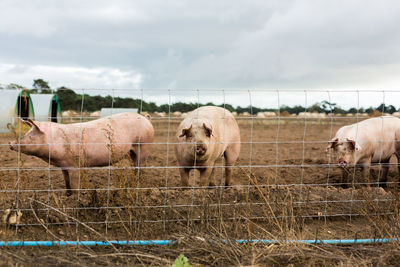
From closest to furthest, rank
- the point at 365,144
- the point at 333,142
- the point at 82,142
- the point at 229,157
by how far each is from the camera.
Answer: the point at 82,142 < the point at 333,142 < the point at 229,157 < the point at 365,144

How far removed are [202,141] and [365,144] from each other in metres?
3.66

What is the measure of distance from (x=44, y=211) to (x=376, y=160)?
6.51m

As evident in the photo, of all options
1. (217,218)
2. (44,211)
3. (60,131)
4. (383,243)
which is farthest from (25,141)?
(383,243)

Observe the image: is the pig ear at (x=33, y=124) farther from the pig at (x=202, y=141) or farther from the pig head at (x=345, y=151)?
the pig head at (x=345, y=151)

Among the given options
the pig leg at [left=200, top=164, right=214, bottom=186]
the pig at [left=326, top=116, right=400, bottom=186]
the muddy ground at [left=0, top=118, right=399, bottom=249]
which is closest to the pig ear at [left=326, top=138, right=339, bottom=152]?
the pig at [left=326, top=116, right=400, bottom=186]

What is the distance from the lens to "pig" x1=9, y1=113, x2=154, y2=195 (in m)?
5.52

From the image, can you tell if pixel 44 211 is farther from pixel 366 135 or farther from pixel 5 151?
pixel 5 151

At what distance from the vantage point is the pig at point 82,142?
5.52m

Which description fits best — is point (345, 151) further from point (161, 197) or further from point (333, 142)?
point (161, 197)

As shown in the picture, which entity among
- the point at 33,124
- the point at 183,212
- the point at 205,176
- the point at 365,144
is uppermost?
the point at 33,124

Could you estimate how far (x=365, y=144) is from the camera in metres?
7.12

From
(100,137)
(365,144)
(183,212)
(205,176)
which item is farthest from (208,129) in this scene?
(365,144)

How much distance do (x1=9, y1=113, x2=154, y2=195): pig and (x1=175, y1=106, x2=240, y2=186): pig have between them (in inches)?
28.7

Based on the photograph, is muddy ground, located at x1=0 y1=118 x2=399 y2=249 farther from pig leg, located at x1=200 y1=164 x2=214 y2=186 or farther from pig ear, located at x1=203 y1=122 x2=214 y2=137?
pig ear, located at x1=203 y1=122 x2=214 y2=137
